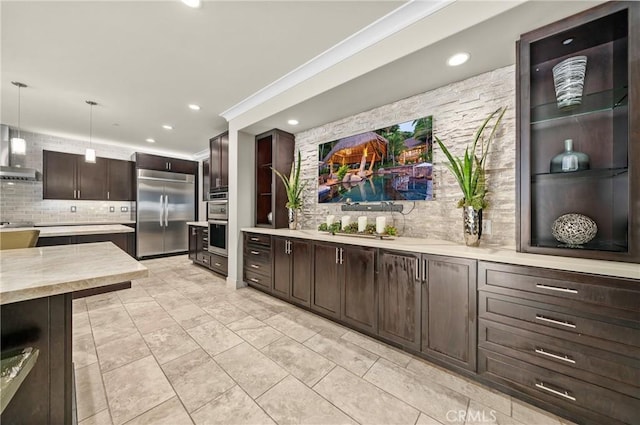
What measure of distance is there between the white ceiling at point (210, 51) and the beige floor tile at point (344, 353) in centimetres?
244

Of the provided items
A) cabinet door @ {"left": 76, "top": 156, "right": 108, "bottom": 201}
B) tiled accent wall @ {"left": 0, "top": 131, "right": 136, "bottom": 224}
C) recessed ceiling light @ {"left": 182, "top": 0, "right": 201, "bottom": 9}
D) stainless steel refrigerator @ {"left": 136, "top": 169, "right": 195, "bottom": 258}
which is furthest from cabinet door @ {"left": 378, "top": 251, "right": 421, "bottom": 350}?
cabinet door @ {"left": 76, "top": 156, "right": 108, "bottom": 201}

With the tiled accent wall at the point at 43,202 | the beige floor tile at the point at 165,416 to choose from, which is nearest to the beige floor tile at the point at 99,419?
the beige floor tile at the point at 165,416

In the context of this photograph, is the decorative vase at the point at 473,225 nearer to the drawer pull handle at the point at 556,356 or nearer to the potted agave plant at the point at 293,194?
the drawer pull handle at the point at 556,356

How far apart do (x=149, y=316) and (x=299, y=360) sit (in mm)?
1923

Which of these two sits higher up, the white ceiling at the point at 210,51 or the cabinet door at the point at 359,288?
the white ceiling at the point at 210,51

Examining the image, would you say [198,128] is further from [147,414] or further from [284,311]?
[147,414]

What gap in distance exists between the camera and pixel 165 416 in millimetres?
1368

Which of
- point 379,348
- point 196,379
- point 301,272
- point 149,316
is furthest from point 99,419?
point 379,348

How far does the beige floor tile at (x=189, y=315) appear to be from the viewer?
8.18 feet

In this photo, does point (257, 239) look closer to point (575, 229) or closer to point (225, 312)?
point (225, 312)

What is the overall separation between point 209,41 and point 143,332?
2.86 meters

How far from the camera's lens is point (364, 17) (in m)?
1.86

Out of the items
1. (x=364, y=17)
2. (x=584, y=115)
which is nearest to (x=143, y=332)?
(x=364, y=17)

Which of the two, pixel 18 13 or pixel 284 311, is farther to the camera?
pixel 284 311
